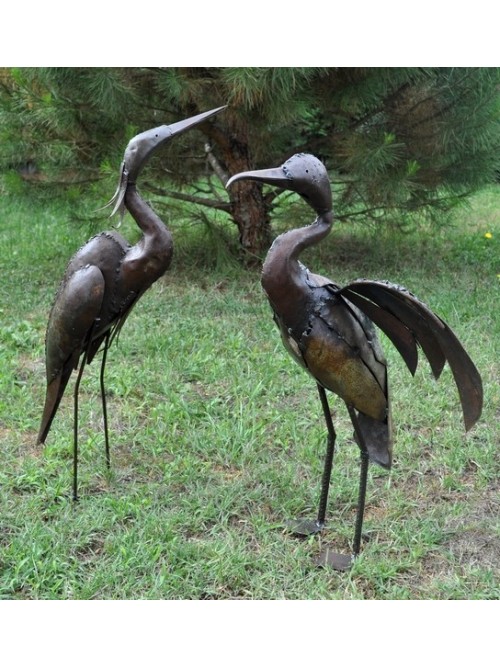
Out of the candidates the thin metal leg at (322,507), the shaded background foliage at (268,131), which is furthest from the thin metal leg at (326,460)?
the shaded background foliage at (268,131)

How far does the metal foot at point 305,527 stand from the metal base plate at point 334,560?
11 cm

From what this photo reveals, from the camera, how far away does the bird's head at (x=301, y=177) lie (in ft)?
6.46

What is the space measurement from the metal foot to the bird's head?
1.10 m

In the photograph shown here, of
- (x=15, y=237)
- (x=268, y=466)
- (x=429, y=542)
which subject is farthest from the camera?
(x=15, y=237)

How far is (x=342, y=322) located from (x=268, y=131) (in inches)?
114

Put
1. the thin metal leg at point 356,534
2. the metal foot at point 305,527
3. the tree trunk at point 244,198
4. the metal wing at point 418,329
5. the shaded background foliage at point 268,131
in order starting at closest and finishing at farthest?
1. the metal wing at point 418,329
2. the thin metal leg at point 356,534
3. the metal foot at point 305,527
4. the shaded background foliage at point 268,131
5. the tree trunk at point 244,198

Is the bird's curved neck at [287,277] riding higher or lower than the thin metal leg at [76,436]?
higher

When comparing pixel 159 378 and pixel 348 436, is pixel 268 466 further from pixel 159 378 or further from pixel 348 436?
pixel 159 378

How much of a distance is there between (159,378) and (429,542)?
1634 mm

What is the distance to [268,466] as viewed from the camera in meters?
2.79

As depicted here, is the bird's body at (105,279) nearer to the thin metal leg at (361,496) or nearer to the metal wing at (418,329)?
the metal wing at (418,329)

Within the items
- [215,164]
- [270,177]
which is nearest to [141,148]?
[270,177]

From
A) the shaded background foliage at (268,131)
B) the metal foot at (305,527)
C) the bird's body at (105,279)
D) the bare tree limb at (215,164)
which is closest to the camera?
the bird's body at (105,279)

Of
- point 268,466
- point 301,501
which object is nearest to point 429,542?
→ point 301,501
